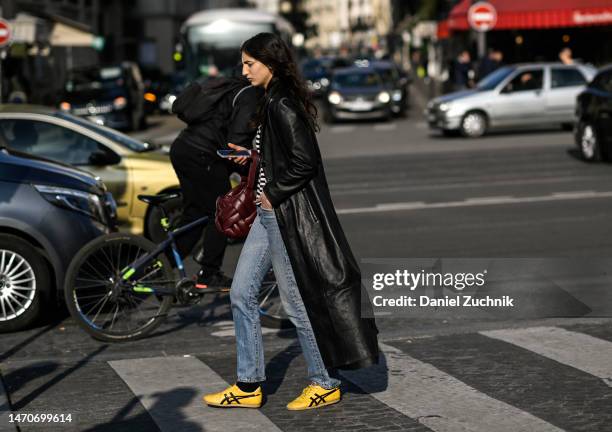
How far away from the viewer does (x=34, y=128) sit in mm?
11562

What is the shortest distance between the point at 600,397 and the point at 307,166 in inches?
70.9

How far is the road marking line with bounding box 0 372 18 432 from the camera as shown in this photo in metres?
5.75

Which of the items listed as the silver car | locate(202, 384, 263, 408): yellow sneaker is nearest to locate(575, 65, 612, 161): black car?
the silver car

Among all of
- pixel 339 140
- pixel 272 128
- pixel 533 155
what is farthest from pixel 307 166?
pixel 339 140

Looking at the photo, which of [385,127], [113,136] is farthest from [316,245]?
[385,127]

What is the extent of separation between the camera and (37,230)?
27.6ft

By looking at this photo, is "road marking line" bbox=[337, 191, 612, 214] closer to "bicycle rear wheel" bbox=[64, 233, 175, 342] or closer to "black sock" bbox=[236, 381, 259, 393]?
"bicycle rear wheel" bbox=[64, 233, 175, 342]

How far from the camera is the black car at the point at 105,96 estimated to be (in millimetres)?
32781

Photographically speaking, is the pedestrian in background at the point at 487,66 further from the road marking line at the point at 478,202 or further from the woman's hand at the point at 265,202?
the woman's hand at the point at 265,202

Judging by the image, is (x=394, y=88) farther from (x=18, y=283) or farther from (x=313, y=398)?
(x=313, y=398)

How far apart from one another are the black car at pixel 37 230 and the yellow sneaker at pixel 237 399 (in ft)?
8.49

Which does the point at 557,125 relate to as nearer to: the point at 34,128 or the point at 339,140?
the point at 339,140

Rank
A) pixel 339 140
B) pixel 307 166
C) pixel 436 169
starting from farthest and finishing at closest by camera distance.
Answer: pixel 339 140 < pixel 436 169 < pixel 307 166

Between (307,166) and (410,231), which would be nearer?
(307,166)
